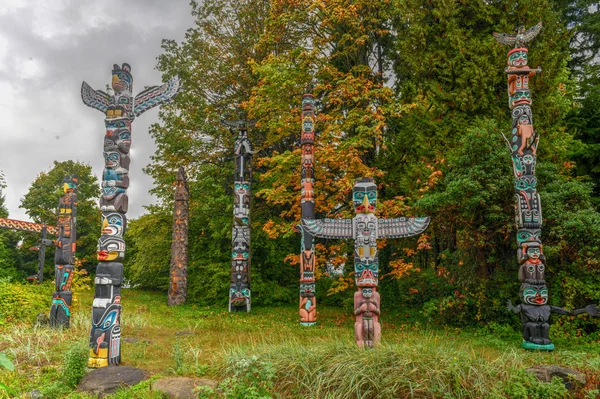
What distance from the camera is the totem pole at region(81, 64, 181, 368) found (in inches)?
259

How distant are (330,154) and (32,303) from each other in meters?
8.99

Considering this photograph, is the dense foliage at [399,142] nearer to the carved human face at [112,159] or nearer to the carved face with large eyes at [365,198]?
the carved face with large eyes at [365,198]

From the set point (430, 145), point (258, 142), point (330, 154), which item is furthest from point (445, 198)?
point (258, 142)

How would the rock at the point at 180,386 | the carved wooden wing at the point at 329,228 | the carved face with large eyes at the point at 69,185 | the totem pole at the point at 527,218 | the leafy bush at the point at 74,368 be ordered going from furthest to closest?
the carved face with large eyes at the point at 69,185 < the totem pole at the point at 527,218 < the carved wooden wing at the point at 329,228 < the leafy bush at the point at 74,368 < the rock at the point at 180,386

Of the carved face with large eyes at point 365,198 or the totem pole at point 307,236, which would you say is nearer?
the carved face with large eyes at point 365,198

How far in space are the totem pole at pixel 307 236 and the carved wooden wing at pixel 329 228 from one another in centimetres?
342

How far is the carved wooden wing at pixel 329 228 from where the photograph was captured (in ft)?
25.5

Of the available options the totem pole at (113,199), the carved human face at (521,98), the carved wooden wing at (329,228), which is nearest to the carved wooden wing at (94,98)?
the totem pole at (113,199)

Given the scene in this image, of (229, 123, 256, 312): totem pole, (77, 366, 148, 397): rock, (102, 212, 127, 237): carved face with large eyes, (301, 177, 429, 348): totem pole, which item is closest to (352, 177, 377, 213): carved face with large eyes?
(301, 177, 429, 348): totem pole

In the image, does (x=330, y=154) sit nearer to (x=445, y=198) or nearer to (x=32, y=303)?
(x=445, y=198)

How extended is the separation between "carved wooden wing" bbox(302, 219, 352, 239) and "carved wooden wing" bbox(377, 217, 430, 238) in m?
0.57

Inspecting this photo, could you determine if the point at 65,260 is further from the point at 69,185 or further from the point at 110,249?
the point at 110,249

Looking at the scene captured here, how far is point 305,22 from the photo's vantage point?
55.1 feet

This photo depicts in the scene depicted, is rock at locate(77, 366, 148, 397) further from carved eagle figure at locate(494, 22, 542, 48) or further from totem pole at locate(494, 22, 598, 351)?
carved eagle figure at locate(494, 22, 542, 48)
